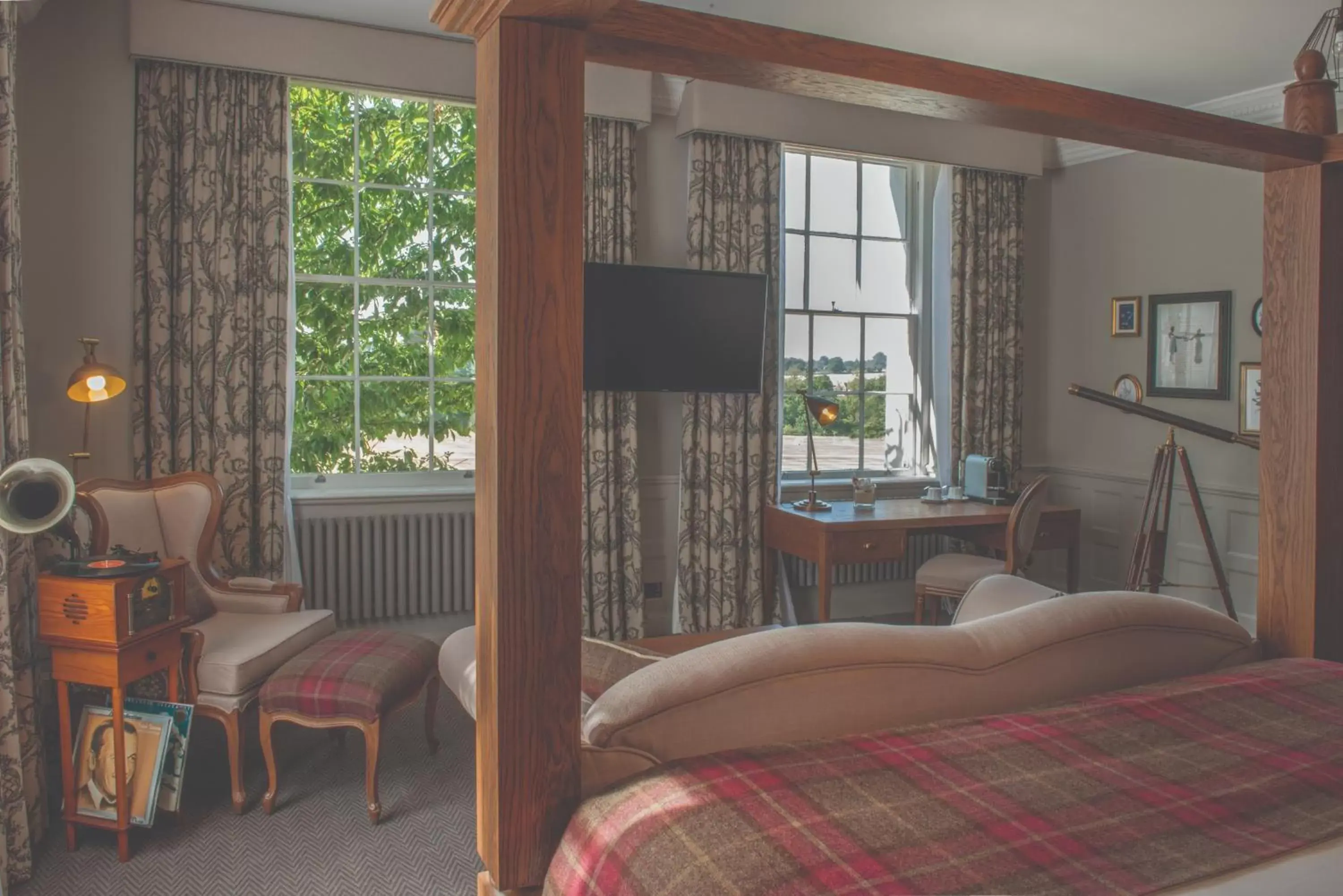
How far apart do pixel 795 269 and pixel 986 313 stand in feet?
3.90

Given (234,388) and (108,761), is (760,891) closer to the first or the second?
(108,761)

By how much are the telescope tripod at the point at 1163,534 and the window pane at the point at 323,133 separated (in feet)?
13.5

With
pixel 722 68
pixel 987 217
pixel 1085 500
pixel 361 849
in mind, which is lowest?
pixel 361 849

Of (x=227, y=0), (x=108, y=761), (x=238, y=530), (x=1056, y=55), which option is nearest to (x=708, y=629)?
(x=238, y=530)

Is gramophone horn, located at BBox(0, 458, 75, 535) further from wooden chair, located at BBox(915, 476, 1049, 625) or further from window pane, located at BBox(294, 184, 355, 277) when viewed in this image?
wooden chair, located at BBox(915, 476, 1049, 625)

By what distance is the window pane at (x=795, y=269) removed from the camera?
204 inches

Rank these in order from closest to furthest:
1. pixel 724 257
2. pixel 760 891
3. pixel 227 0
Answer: pixel 760 891 → pixel 227 0 → pixel 724 257

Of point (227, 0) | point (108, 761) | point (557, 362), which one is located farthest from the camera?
point (227, 0)

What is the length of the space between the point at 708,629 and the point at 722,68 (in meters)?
3.79

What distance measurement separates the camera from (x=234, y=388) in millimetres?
3920

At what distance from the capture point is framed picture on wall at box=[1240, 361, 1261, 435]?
465 cm

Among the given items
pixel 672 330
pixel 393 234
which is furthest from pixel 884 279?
pixel 393 234

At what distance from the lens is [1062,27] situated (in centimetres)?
393

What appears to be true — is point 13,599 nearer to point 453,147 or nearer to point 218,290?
point 218,290
